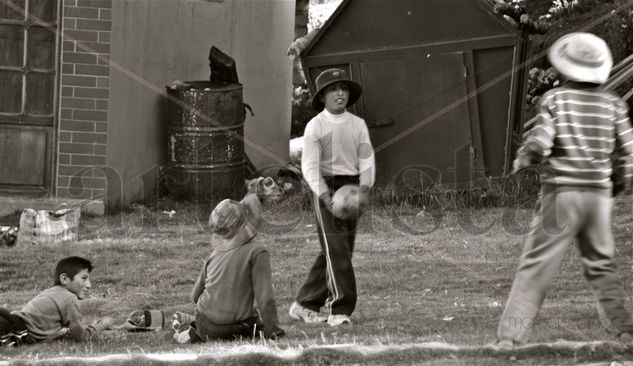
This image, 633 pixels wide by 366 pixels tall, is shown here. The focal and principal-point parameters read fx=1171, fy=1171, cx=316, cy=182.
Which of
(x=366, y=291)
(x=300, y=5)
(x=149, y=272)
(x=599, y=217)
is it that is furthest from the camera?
(x=300, y=5)

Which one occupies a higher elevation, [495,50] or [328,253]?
[495,50]

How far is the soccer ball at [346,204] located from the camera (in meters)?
7.27

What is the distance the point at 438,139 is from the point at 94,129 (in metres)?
3.67

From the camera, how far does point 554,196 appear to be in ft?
18.9

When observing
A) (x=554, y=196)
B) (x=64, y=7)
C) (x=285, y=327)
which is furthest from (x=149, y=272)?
(x=554, y=196)

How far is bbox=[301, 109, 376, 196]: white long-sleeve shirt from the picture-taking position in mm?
7504

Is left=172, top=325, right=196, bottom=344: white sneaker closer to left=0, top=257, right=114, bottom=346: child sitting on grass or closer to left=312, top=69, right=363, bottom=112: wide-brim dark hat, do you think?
left=0, top=257, right=114, bottom=346: child sitting on grass

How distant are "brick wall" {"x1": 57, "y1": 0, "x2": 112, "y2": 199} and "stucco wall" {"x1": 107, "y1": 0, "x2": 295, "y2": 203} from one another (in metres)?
0.20

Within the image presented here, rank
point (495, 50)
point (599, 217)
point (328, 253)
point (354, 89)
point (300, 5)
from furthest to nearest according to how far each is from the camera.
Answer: point (300, 5)
point (495, 50)
point (354, 89)
point (328, 253)
point (599, 217)

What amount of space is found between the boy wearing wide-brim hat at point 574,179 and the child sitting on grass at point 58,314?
2842mm

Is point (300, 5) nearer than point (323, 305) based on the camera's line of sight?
No

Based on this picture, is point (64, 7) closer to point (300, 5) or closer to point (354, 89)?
point (354, 89)

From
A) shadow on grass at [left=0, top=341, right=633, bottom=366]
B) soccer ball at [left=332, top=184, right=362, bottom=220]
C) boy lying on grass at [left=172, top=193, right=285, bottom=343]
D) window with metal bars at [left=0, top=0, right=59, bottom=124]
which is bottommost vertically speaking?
shadow on grass at [left=0, top=341, right=633, bottom=366]

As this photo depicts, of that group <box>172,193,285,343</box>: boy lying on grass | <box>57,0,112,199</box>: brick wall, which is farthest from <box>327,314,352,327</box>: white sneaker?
<box>57,0,112,199</box>: brick wall
